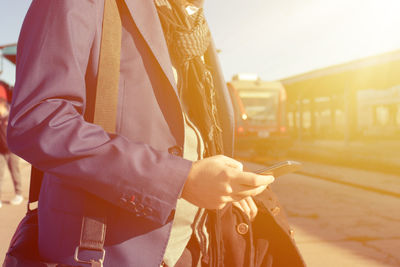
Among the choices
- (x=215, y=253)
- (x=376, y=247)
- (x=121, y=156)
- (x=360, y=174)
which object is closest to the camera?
(x=121, y=156)

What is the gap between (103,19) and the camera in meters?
0.98

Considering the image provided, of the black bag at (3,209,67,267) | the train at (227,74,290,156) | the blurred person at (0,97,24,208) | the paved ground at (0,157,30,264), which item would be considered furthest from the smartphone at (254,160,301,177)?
the train at (227,74,290,156)

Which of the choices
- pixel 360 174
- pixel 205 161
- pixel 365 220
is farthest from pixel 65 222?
pixel 360 174

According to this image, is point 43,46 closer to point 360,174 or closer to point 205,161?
point 205,161

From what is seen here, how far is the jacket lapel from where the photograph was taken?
3.35ft

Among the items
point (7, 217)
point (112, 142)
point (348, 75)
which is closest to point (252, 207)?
point (112, 142)

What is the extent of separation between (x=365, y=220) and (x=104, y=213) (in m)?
4.86

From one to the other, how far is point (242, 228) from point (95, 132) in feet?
2.04

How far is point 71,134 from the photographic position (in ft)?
2.86

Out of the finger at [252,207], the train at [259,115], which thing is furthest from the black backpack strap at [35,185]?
the train at [259,115]

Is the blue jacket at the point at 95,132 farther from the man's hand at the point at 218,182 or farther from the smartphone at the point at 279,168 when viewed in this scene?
the smartphone at the point at 279,168

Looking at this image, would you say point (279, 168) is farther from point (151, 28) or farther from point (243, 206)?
point (151, 28)

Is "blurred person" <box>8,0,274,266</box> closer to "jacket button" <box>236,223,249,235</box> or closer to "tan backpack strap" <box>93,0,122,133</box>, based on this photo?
"tan backpack strap" <box>93,0,122,133</box>

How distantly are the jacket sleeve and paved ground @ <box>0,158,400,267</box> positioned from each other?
121 inches
